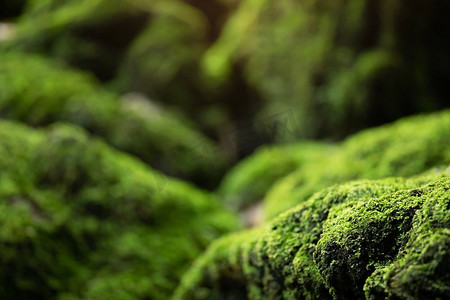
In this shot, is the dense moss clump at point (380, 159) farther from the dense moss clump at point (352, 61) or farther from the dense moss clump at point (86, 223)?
the dense moss clump at point (352, 61)

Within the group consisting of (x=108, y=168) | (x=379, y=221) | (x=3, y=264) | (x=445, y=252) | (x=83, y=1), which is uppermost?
(x=83, y=1)

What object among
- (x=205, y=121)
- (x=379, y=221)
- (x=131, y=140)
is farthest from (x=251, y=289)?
(x=205, y=121)

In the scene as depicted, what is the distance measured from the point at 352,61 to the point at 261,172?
456cm

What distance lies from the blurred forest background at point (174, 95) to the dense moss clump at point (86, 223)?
3 cm

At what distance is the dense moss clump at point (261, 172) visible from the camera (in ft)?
30.6

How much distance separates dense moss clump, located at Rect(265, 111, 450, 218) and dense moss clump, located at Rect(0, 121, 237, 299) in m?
1.83

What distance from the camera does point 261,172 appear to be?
970 centimetres

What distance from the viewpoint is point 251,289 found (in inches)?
148

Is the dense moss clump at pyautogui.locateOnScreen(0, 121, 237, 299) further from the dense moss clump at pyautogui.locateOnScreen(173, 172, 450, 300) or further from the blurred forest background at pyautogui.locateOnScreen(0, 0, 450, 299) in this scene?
the dense moss clump at pyautogui.locateOnScreen(173, 172, 450, 300)

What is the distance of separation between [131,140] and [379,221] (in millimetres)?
9083

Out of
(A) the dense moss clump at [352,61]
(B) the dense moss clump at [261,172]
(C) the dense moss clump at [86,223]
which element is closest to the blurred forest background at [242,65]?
(A) the dense moss clump at [352,61]

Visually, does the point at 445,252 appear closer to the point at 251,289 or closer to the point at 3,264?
the point at 251,289

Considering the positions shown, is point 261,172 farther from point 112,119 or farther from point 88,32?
point 88,32

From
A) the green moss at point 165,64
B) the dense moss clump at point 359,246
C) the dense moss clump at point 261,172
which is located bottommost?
the dense moss clump at point 359,246
